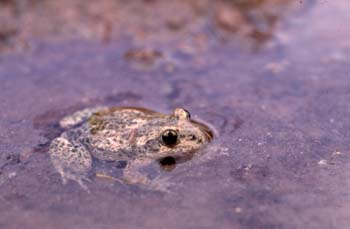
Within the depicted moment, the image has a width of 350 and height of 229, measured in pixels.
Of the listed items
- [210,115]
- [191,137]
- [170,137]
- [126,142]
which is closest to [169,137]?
[170,137]

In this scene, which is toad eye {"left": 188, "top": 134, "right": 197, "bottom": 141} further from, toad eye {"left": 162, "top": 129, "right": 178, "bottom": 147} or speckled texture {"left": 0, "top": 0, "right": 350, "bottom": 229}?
speckled texture {"left": 0, "top": 0, "right": 350, "bottom": 229}

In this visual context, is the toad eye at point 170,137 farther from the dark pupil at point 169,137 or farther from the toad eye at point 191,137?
the toad eye at point 191,137

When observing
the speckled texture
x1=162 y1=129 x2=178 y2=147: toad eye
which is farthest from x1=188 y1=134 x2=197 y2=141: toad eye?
the speckled texture

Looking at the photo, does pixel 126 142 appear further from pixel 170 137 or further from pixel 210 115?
pixel 210 115

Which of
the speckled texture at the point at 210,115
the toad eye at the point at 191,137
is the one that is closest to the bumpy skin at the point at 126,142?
the toad eye at the point at 191,137

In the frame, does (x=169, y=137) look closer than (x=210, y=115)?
Yes
